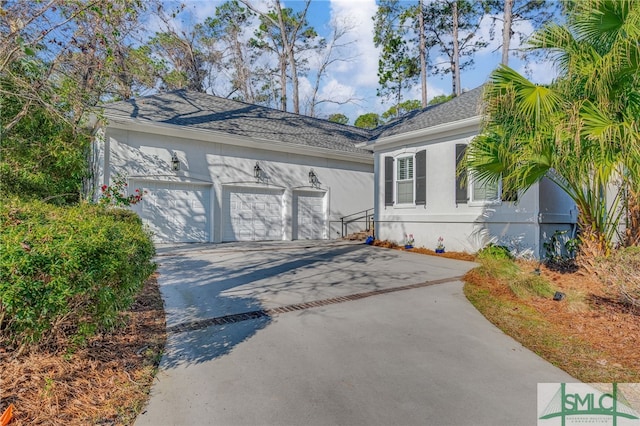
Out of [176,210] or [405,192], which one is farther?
[405,192]

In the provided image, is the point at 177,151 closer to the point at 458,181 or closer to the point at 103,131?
the point at 103,131

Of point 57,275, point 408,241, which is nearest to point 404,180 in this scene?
point 408,241

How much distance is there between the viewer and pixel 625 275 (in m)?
4.43

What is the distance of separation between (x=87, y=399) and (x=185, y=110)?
11.8 meters

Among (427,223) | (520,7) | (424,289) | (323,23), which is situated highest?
(323,23)

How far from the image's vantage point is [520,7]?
17.7 meters

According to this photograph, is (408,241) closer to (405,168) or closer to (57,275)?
(405,168)

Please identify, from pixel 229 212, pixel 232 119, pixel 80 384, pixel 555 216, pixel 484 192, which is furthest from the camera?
pixel 232 119

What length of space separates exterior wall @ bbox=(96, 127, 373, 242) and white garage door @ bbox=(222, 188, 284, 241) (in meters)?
0.25

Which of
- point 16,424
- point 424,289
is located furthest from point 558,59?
point 16,424

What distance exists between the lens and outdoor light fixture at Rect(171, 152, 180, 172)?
11211 mm

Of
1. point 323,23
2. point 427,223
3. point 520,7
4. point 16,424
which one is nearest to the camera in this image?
point 16,424

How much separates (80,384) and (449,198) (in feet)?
32.5

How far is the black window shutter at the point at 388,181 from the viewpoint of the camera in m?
12.2
